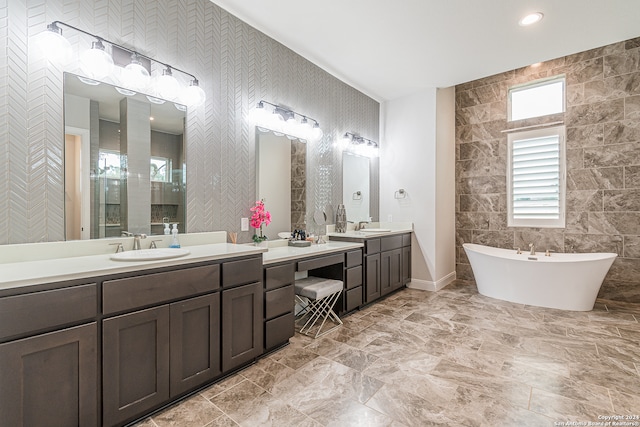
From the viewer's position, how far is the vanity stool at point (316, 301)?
9.04ft

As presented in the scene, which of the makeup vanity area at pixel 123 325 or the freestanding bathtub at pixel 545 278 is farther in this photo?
the freestanding bathtub at pixel 545 278

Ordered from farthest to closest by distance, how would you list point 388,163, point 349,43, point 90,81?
point 388,163 < point 349,43 < point 90,81

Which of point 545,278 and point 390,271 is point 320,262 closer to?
point 390,271

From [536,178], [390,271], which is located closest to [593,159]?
[536,178]

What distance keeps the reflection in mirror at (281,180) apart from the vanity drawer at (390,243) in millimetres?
1074

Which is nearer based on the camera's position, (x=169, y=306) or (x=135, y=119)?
(x=169, y=306)

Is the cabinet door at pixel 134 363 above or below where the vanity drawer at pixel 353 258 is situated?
below

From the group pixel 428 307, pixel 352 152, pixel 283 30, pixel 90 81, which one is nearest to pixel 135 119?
pixel 90 81

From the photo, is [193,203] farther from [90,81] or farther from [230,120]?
[90,81]

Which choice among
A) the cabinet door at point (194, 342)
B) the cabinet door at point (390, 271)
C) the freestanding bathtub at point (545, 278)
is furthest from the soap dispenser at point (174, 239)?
the freestanding bathtub at point (545, 278)

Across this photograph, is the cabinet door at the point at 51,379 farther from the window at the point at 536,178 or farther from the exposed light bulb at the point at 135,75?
the window at the point at 536,178

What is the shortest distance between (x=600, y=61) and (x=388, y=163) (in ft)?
9.41

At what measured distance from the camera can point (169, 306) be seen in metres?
1.72

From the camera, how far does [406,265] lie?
440cm
